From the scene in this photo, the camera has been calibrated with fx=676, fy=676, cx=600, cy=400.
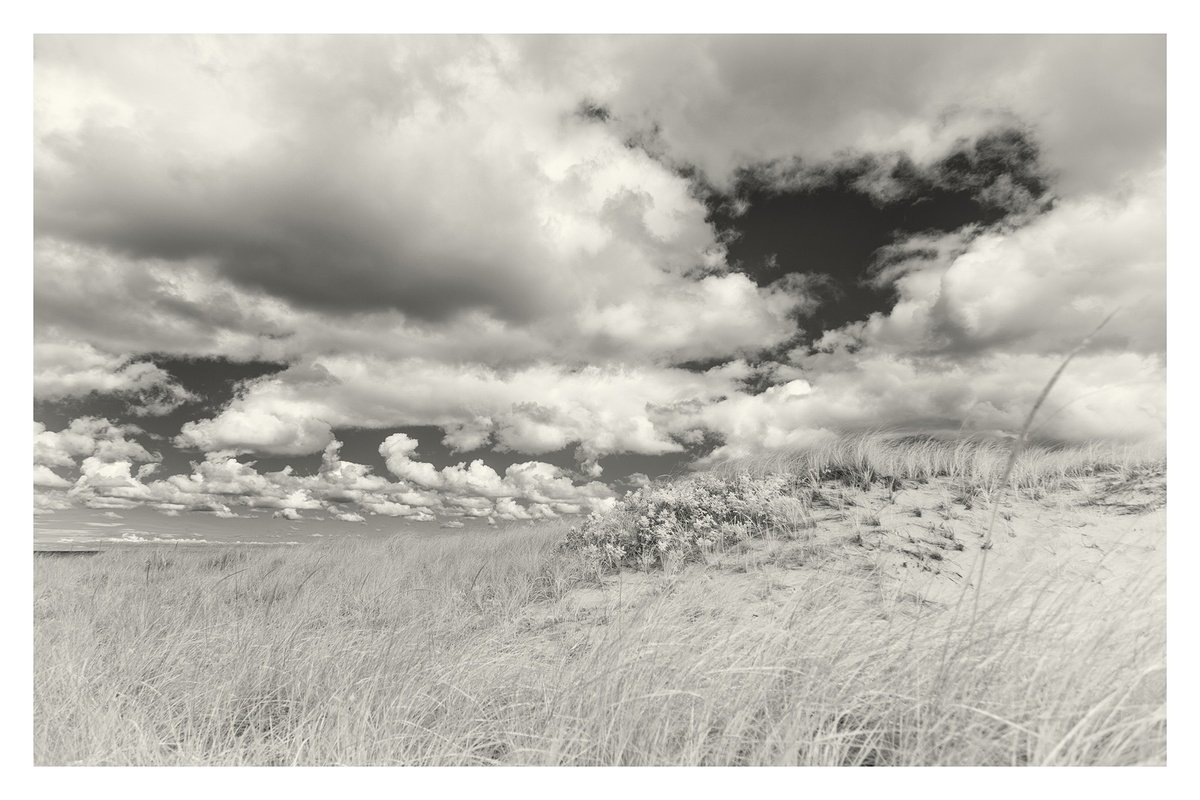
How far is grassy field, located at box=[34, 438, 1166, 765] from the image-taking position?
2729 millimetres

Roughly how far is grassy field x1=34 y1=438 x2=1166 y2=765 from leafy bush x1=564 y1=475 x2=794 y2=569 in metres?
0.04

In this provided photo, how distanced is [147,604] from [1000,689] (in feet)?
22.1

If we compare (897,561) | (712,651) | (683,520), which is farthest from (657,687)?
(683,520)

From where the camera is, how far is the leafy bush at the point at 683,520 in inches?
247

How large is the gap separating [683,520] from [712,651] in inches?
132

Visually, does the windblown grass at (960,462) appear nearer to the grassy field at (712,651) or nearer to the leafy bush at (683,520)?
the grassy field at (712,651)

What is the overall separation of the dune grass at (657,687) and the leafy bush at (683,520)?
1.21 m

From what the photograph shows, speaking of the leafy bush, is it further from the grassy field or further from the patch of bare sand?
the patch of bare sand

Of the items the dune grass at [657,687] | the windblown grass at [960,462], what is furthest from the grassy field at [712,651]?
the windblown grass at [960,462]

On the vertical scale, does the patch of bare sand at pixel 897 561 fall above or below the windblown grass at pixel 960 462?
below
